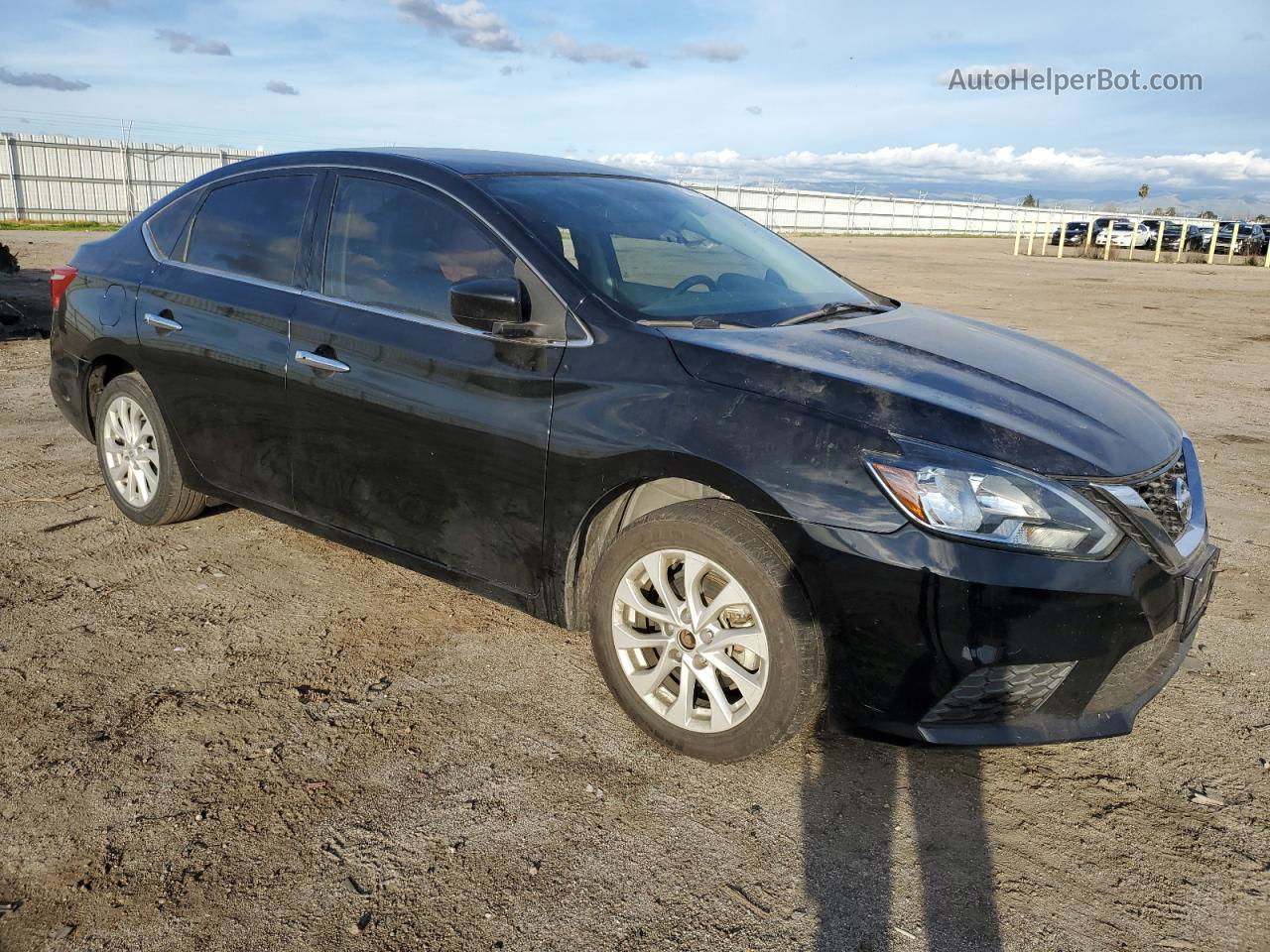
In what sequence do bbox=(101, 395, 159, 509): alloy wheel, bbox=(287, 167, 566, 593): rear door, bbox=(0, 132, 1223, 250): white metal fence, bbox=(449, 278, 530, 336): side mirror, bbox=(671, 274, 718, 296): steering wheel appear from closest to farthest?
bbox=(449, 278, 530, 336): side mirror → bbox=(287, 167, 566, 593): rear door → bbox=(671, 274, 718, 296): steering wheel → bbox=(101, 395, 159, 509): alloy wheel → bbox=(0, 132, 1223, 250): white metal fence

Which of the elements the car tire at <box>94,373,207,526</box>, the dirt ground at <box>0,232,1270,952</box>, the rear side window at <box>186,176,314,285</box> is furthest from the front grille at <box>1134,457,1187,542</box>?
the car tire at <box>94,373,207,526</box>

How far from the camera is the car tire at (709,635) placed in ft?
9.27

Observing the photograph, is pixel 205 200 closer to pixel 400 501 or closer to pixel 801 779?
pixel 400 501

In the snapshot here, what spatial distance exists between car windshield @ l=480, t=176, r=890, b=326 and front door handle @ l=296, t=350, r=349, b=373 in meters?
0.81

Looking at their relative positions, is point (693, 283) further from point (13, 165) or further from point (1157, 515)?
point (13, 165)

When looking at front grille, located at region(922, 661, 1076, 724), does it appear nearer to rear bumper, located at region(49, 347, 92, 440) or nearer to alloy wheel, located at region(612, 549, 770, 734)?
alloy wheel, located at region(612, 549, 770, 734)

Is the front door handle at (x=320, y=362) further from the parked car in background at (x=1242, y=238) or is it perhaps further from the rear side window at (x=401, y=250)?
the parked car in background at (x=1242, y=238)

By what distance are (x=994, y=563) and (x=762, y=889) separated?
97 cm

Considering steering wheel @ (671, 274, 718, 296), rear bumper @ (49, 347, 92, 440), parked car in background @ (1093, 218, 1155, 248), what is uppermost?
parked car in background @ (1093, 218, 1155, 248)

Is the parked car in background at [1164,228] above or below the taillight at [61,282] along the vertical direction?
above

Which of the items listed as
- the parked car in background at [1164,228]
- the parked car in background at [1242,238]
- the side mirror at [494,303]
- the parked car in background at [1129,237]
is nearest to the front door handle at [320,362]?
the side mirror at [494,303]

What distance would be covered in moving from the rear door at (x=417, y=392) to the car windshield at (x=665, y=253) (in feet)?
0.71

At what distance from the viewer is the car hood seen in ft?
9.20

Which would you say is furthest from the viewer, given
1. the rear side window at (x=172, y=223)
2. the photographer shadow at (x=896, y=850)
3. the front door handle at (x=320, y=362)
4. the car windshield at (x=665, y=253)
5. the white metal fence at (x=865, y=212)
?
the white metal fence at (x=865, y=212)
